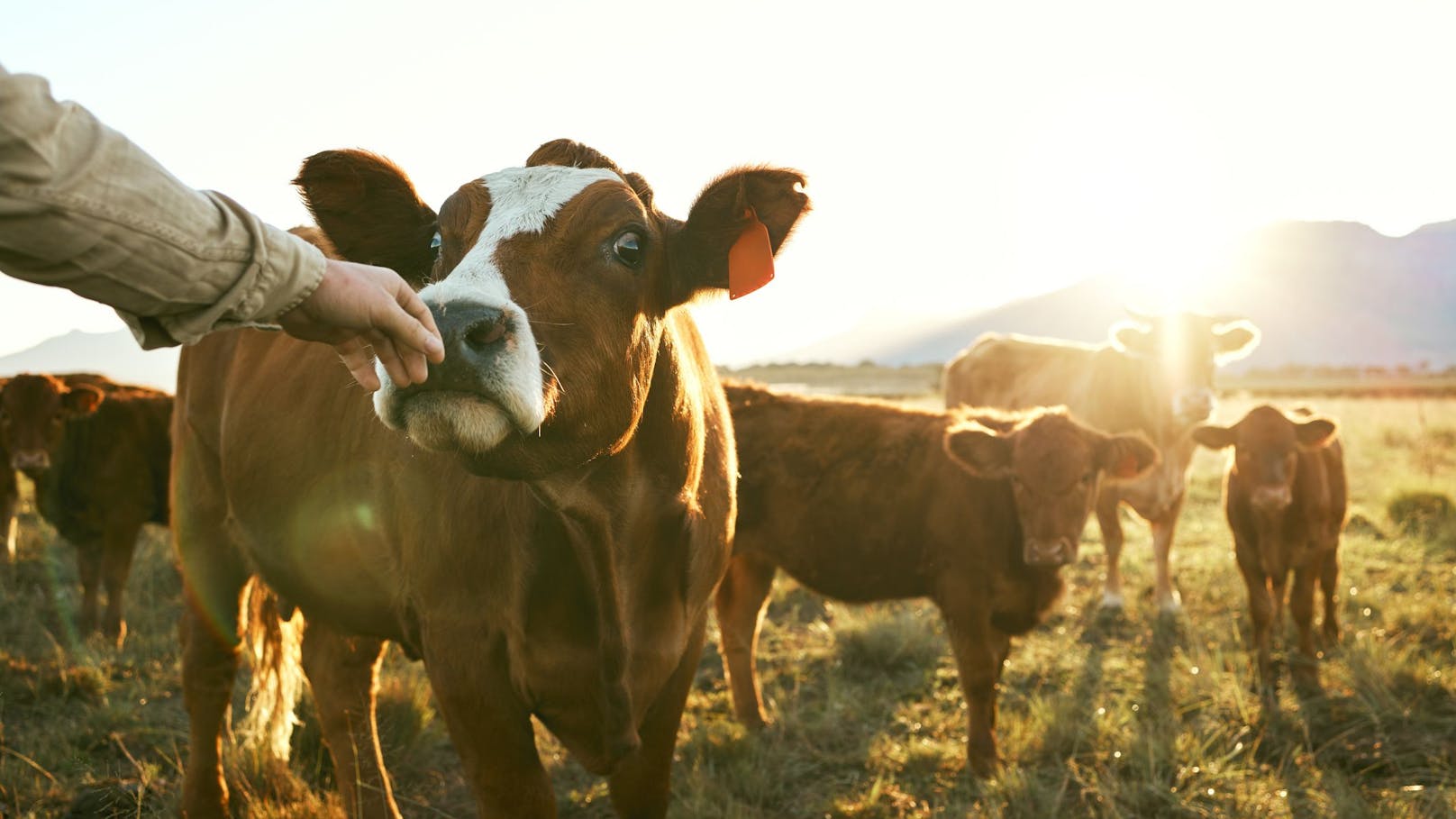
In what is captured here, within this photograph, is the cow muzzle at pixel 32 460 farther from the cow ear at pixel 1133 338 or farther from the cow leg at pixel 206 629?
the cow ear at pixel 1133 338

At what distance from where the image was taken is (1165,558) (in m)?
8.43

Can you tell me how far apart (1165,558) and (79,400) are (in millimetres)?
9858

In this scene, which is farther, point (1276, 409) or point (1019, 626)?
point (1276, 409)

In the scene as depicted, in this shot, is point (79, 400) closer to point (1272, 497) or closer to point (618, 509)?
point (618, 509)

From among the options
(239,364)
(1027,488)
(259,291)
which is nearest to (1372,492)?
(1027,488)

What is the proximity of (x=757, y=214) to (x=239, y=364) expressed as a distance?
2706mm

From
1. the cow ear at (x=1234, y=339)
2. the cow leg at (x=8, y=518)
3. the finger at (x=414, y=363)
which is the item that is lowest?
the cow leg at (x=8, y=518)

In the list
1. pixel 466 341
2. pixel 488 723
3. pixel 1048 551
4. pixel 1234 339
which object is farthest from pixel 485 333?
pixel 1234 339

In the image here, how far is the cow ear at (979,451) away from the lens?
575 cm

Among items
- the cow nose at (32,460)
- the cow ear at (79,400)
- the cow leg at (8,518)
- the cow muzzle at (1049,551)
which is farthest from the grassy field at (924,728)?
the cow ear at (79,400)

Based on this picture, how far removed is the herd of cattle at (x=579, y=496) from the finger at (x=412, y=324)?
3.9 inches

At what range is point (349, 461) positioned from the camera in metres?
3.51

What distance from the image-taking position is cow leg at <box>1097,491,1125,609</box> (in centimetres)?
834

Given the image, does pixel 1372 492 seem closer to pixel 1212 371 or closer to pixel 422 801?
pixel 1212 371
